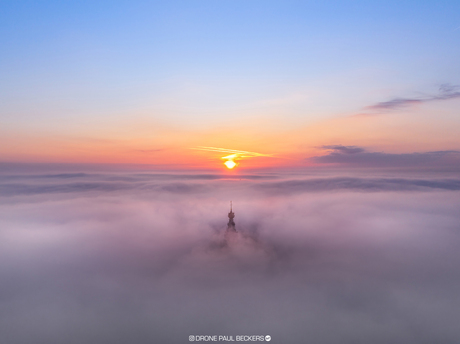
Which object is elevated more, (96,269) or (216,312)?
(96,269)

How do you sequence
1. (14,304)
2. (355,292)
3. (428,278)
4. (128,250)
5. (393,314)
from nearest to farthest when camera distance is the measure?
(393,314), (14,304), (355,292), (428,278), (128,250)

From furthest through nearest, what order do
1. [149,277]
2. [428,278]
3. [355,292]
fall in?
[149,277]
[428,278]
[355,292]

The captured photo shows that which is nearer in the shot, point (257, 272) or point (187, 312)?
point (187, 312)

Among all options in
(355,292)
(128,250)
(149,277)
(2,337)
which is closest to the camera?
(2,337)

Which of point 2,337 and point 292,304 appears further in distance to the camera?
point 292,304

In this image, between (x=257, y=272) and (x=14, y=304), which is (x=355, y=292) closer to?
(x=257, y=272)

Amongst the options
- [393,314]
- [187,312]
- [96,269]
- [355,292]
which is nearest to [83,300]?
[96,269]

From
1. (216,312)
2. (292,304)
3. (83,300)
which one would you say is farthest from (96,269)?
(292,304)

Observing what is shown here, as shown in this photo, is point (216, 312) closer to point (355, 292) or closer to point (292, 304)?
point (292, 304)

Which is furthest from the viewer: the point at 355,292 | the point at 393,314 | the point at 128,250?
the point at 128,250
